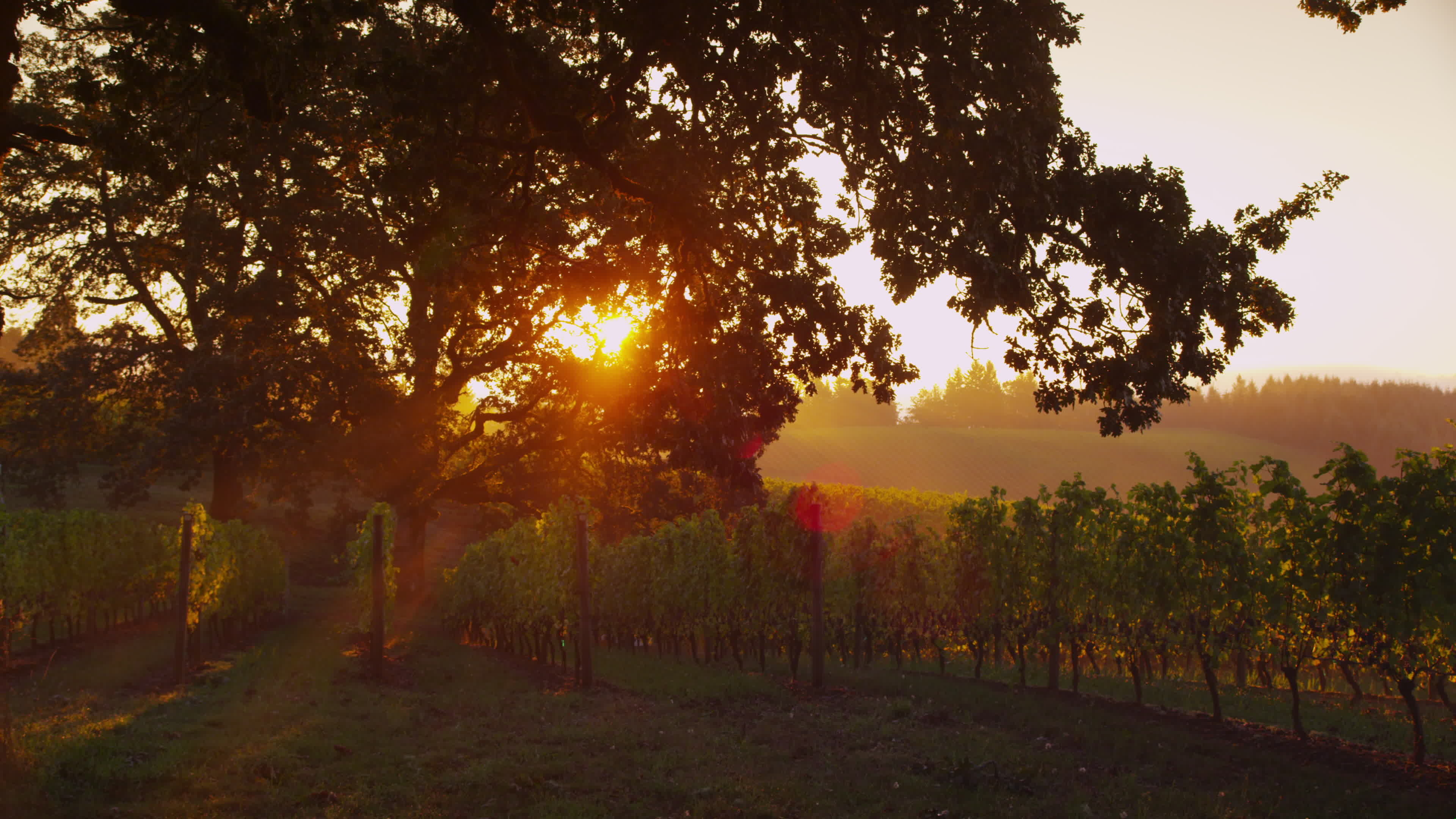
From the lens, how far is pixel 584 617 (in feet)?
48.0

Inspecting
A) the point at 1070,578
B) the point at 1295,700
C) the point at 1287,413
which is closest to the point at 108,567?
the point at 1070,578

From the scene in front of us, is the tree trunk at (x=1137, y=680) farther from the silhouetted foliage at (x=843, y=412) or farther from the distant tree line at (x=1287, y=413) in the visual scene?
the silhouetted foliage at (x=843, y=412)

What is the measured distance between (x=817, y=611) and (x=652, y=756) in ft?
18.0

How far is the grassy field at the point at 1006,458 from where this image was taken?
87.9 metres

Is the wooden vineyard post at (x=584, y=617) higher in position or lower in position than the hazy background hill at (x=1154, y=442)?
lower

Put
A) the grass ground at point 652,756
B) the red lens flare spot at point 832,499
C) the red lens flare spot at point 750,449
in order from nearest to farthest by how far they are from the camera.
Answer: the grass ground at point 652,756 → the red lens flare spot at point 750,449 → the red lens flare spot at point 832,499

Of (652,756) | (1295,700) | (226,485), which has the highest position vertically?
(226,485)

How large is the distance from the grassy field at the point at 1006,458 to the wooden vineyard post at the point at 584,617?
232ft

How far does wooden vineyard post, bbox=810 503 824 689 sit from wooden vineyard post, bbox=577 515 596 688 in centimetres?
338

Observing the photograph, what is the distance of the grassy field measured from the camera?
87.9m

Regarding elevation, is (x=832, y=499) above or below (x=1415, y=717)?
above

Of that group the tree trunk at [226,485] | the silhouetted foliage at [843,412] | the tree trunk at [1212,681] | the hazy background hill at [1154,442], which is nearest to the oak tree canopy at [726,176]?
the tree trunk at [1212,681]

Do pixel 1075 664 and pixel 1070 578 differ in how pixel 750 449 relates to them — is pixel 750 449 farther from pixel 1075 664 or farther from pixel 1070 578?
pixel 1070 578

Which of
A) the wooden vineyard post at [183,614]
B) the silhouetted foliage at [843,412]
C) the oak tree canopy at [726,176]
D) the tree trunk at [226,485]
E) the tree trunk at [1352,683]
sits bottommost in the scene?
the tree trunk at [1352,683]
